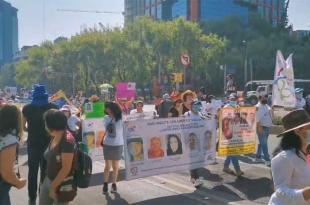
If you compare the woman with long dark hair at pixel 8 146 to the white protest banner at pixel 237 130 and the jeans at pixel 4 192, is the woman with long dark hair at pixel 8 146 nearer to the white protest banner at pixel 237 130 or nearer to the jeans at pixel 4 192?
the jeans at pixel 4 192

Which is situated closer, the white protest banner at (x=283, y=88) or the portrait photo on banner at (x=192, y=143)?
the portrait photo on banner at (x=192, y=143)

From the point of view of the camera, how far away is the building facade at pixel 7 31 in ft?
609

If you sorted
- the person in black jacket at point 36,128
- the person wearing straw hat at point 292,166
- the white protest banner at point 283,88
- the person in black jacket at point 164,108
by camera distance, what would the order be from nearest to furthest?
1. the person wearing straw hat at point 292,166
2. the person in black jacket at point 36,128
3. the person in black jacket at point 164,108
4. the white protest banner at point 283,88

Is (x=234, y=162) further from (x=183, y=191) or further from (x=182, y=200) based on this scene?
(x=182, y=200)

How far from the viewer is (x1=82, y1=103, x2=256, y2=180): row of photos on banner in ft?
27.1

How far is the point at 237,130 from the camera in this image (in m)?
10.5

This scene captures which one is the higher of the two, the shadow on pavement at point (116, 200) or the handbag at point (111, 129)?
the handbag at point (111, 129)

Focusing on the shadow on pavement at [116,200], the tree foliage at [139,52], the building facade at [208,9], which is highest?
the building facade at [208,9]

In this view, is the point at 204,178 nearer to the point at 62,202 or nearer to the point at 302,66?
the point at 62,202

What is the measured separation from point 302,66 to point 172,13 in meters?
50.9

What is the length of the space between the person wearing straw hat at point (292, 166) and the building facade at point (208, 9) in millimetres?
81502

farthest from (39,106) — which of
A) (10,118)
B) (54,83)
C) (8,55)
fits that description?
(8,55)

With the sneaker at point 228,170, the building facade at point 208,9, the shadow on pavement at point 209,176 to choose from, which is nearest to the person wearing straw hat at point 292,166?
the shadow on pavement at point 209,176

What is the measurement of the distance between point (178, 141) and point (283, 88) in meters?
7.46
